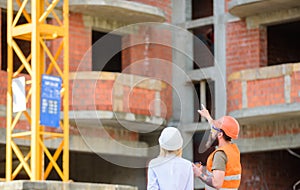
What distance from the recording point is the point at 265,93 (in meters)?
21.5

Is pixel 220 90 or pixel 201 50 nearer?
pixel 220 90

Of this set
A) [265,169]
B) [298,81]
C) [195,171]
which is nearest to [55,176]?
[265,169]

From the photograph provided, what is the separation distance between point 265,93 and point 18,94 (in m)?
5.37

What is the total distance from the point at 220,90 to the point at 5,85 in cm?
497

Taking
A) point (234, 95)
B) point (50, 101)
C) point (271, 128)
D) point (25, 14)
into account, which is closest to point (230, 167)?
point (50, 101)

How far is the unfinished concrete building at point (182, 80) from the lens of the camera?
862 inches

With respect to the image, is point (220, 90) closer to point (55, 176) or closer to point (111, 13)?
point (111, 13)

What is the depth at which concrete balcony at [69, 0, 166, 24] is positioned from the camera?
22.3 m

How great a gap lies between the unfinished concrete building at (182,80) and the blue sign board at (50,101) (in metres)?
1.61

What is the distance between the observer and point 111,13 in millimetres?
23188

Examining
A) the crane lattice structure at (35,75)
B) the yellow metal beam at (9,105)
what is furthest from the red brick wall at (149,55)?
the yellow metal beam at (9,105)

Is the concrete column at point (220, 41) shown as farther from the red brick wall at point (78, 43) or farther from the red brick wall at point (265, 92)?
the red brick wall at point (78, 43)

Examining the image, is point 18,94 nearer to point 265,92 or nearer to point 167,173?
point 265,92

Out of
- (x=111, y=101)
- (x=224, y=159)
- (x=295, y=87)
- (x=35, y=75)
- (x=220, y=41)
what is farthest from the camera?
(x=220, y=41)
